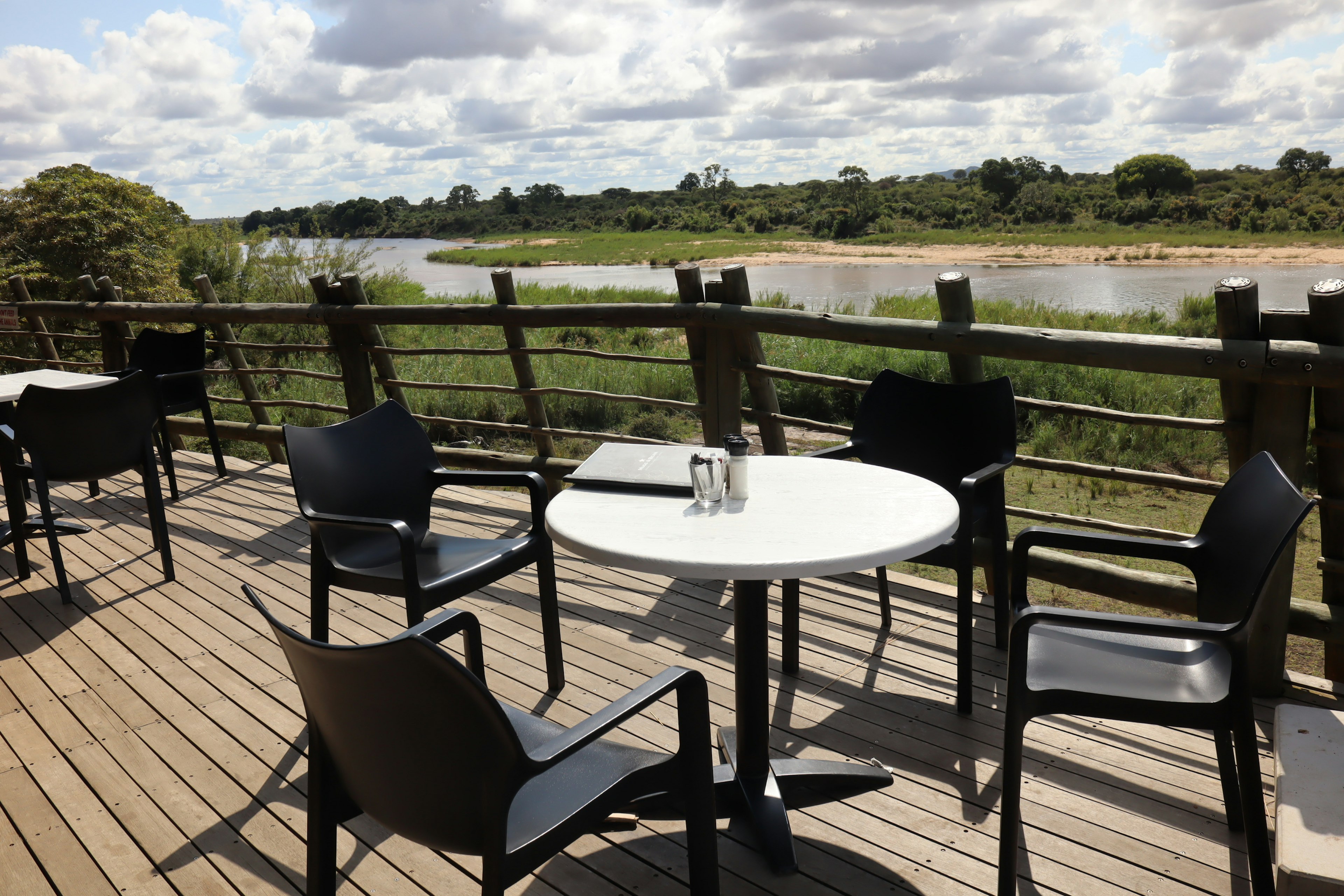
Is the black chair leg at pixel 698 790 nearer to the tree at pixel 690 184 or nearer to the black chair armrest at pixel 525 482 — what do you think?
the black chair armrest at pixel 525 482

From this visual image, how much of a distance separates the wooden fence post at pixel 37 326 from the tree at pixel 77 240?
9.06m

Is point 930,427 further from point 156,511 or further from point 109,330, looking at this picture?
point 109,330

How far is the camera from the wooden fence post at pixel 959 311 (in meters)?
2.85

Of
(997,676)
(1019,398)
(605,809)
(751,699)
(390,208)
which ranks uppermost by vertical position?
(390,208)

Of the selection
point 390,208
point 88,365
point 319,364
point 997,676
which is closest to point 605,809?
point 997,676

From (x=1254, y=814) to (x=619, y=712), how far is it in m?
1.17

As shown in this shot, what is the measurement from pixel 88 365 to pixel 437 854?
227 inches

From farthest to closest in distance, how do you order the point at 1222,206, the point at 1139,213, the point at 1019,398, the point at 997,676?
the point at 1139,213 → the point at 1222,206 → the point at 1019,398 → the point at 997,676

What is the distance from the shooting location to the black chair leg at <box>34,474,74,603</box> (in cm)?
321

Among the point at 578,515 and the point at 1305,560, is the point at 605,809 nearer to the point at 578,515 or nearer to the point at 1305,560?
the point at 578,515

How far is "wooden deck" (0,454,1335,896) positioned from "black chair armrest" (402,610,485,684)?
0.44 m

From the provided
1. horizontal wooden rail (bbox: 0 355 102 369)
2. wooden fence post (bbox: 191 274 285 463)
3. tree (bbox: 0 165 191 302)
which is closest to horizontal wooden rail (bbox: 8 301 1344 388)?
wooden fence post (bbox: 191 274 285 463)

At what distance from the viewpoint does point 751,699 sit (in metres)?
1.92

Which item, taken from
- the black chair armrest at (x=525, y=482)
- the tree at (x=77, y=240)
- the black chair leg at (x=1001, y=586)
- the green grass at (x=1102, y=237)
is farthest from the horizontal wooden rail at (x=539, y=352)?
the green grass at (x=1102, y=237)
